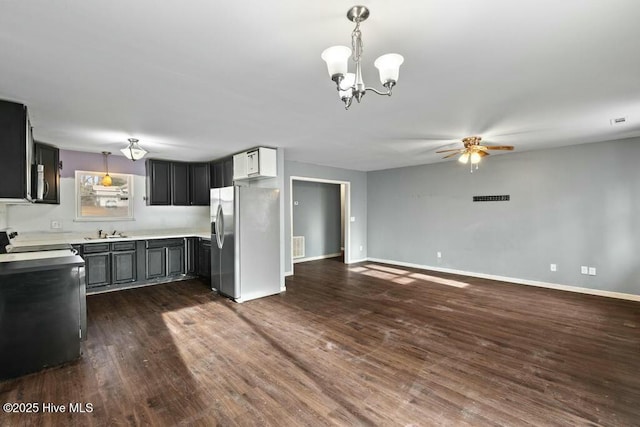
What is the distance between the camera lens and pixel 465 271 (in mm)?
6004

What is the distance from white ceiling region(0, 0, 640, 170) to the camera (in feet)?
5.03

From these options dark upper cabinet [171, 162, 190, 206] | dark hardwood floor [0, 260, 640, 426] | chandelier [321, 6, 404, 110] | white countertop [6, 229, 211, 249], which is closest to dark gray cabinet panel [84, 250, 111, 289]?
white countertop [6, 229, 211, 249]

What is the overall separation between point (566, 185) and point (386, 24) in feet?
16.2

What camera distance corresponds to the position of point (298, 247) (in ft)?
25.0

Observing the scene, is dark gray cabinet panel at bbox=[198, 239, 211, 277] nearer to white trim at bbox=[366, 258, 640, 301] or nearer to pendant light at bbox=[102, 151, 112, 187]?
pendant light at bbox=[102, 151, 112, 187]

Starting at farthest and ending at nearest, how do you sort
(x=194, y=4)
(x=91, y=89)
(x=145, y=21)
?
(x=91, y=89) → (x=145, y=21) → (x=194, y=4)

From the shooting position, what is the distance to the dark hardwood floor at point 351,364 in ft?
6.48

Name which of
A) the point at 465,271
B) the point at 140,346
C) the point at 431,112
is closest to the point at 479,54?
the point at 431,112

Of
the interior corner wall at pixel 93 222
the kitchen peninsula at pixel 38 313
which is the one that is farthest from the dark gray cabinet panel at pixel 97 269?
the kitchen peninsula at pixel 38 313

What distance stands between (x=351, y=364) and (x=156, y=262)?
4.28 metres

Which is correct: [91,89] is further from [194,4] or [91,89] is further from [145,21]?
[194,4]

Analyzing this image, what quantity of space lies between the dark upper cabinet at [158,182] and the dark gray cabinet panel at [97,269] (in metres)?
1.29

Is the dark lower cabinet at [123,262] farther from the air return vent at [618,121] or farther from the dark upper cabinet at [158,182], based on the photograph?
the air return vent at [618,121]

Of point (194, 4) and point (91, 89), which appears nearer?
point (194, 4)
